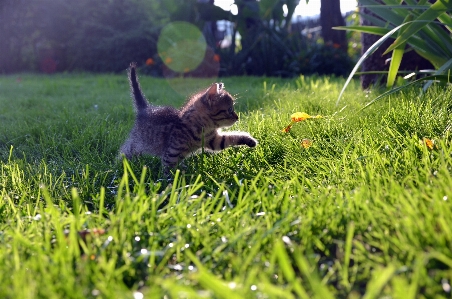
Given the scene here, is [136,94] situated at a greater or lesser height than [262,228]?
greater

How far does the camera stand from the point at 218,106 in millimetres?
3660

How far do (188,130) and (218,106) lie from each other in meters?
0.30

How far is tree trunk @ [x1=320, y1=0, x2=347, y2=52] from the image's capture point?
1121 cm

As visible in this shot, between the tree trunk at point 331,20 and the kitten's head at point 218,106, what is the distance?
7.98 m

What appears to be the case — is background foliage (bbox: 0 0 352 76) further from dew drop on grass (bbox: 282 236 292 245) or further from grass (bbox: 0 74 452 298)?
dew drop on grass (bbox: 282 236 292 245)

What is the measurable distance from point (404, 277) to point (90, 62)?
39.3ft

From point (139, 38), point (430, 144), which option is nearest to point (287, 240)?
point (430, 144)

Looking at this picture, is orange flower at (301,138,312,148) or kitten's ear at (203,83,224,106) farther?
kitten's ear at (203,83,224,106)

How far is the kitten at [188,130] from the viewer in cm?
350

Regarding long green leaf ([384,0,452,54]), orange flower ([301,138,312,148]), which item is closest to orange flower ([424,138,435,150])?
orange flower ([301,138,312,148])

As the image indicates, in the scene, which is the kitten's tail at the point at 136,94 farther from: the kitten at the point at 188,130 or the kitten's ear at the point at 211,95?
the kitten's ear at the point at 211,95

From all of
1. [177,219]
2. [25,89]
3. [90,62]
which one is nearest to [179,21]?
[90,62]

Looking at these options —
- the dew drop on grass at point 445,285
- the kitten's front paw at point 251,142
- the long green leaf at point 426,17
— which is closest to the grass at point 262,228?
the dew drop on grass at point 445,285

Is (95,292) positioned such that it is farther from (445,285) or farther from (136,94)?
(136,94)
